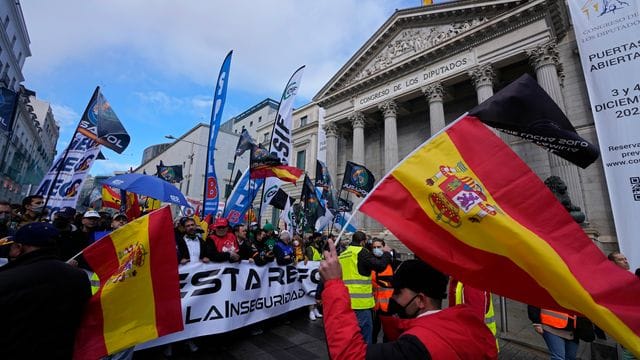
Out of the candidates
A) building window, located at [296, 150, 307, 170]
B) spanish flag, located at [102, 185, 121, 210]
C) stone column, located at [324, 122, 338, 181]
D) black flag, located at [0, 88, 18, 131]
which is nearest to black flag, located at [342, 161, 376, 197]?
black flag, located at [0, 88, 18, 131]

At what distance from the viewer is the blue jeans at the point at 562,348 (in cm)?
342

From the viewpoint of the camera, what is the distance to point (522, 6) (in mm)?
14867

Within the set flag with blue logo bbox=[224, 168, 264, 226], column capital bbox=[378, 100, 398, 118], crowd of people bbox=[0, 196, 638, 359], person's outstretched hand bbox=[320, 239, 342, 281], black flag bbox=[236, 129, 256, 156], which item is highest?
column capital bbox=[378, 100, 398, 118]

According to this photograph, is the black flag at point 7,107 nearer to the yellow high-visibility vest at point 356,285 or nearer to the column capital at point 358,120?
the yellow high-visibility vest at point 356,285

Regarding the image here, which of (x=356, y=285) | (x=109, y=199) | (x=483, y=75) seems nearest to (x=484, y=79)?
(x=483, y=75)

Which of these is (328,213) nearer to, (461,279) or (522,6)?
(461,279)

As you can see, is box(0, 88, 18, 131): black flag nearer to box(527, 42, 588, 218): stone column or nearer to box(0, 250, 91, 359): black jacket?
box(0, 250, 91, 359): black jacket

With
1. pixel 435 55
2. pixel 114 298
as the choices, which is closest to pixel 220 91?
pixel 114 298

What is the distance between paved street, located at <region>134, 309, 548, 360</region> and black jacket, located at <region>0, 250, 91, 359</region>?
2851 mm

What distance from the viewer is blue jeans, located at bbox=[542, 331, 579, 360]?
3420mm

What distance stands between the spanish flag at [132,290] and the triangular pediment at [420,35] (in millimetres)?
19785

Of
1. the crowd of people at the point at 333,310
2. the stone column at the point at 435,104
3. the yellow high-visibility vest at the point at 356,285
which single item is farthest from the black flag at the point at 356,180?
the stone column at the point at 435,104

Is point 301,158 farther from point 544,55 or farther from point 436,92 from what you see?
point 544,55

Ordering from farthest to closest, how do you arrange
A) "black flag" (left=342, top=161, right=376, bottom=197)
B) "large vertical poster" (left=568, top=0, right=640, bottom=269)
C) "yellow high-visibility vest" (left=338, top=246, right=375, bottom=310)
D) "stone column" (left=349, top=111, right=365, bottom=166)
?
1. "stone column" (left=349, top=111, right=365, bottom=166)
2. "black flag" (left=342, top=161, right=376, bottom=197)
3. "large vertical poster" (left=568, top=0, right=640, bottom=269)
4. "yellow high-visibility vest" (left=338, top=246, right=375, bottom=310)
